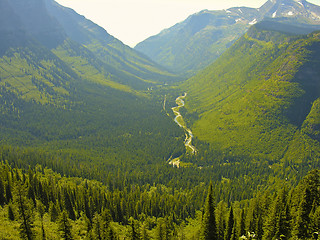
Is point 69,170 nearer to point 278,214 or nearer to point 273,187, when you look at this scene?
point 278,214

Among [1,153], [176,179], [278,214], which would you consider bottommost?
[176,179]

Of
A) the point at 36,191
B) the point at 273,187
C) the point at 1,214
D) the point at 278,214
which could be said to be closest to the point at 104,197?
the point at 36,191

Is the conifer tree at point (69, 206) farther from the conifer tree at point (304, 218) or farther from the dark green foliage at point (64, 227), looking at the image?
the conifer tree at point (304, 218)

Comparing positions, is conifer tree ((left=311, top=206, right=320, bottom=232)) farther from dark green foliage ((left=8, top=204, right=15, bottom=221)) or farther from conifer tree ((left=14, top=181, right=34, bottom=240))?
dark green foliage ((left=8, top=204, right=15, bottom=221))

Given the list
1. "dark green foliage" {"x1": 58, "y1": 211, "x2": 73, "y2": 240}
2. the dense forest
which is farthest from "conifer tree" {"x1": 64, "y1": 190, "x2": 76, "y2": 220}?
"dark green foliage" {"x1": 58, "y1": 211, "x2": 73, "y2": 240}

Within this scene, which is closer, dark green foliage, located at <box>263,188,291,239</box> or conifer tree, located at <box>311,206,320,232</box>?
conifer tree, located at <box>311,206,320,232</box>

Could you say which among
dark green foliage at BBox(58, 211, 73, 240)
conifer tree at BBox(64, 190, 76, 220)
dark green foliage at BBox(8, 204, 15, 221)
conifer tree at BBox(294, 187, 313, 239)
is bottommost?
conifer tree at BBox(64, 190, 76, 220)

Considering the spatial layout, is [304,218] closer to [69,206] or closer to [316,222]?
[316,222]

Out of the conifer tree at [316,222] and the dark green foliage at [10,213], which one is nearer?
the conifer tree at [316,222]

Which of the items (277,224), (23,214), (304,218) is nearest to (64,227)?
(23,214)

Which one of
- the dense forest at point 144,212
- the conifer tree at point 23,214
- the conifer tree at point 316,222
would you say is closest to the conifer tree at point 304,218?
the dense forest at point 144,212

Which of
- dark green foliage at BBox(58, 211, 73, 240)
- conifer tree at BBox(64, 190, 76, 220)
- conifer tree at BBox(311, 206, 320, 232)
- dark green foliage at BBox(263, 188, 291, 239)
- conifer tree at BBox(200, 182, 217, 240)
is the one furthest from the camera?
conifer tree at BBox(64, 190, 76, 220)
